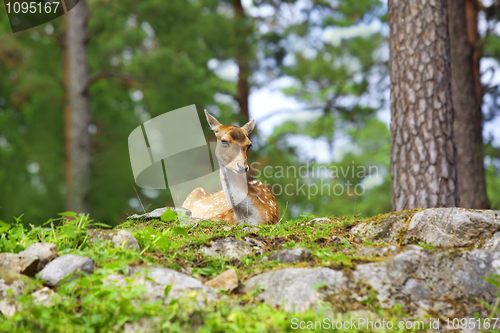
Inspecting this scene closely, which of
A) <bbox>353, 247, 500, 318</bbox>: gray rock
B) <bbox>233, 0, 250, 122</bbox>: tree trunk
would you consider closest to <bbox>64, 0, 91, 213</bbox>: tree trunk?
<bbox>233, 0, 250, 122</bbox>: tree trunk

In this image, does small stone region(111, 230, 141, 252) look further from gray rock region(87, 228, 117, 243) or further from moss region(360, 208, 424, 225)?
moss region(360, 208, 424, 225)

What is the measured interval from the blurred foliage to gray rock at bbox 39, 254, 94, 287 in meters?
8.07

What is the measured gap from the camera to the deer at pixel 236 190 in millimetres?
4941

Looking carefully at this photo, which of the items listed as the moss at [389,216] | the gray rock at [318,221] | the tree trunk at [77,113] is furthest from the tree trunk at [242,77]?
the moss at [389,216]

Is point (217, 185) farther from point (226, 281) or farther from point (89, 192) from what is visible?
point (226, 281)

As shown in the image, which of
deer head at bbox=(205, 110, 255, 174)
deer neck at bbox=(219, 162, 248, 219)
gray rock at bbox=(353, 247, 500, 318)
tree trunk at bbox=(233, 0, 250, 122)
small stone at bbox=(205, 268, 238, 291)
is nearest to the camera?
gray rock at bbox=(353, 247, 500, 318)

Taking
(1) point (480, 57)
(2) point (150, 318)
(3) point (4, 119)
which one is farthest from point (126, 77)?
(2) point (150, 318)

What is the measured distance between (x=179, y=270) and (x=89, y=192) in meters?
9.14

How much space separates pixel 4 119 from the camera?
540 inches

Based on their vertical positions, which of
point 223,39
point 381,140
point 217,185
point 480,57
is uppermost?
point 223,39

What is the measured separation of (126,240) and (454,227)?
254cm

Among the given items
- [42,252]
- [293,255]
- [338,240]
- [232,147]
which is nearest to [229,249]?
[293,255]

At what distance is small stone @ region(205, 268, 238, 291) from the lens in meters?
2.64

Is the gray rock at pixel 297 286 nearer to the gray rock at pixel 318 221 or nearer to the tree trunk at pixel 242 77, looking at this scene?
the gray rock at pixel 318 221
